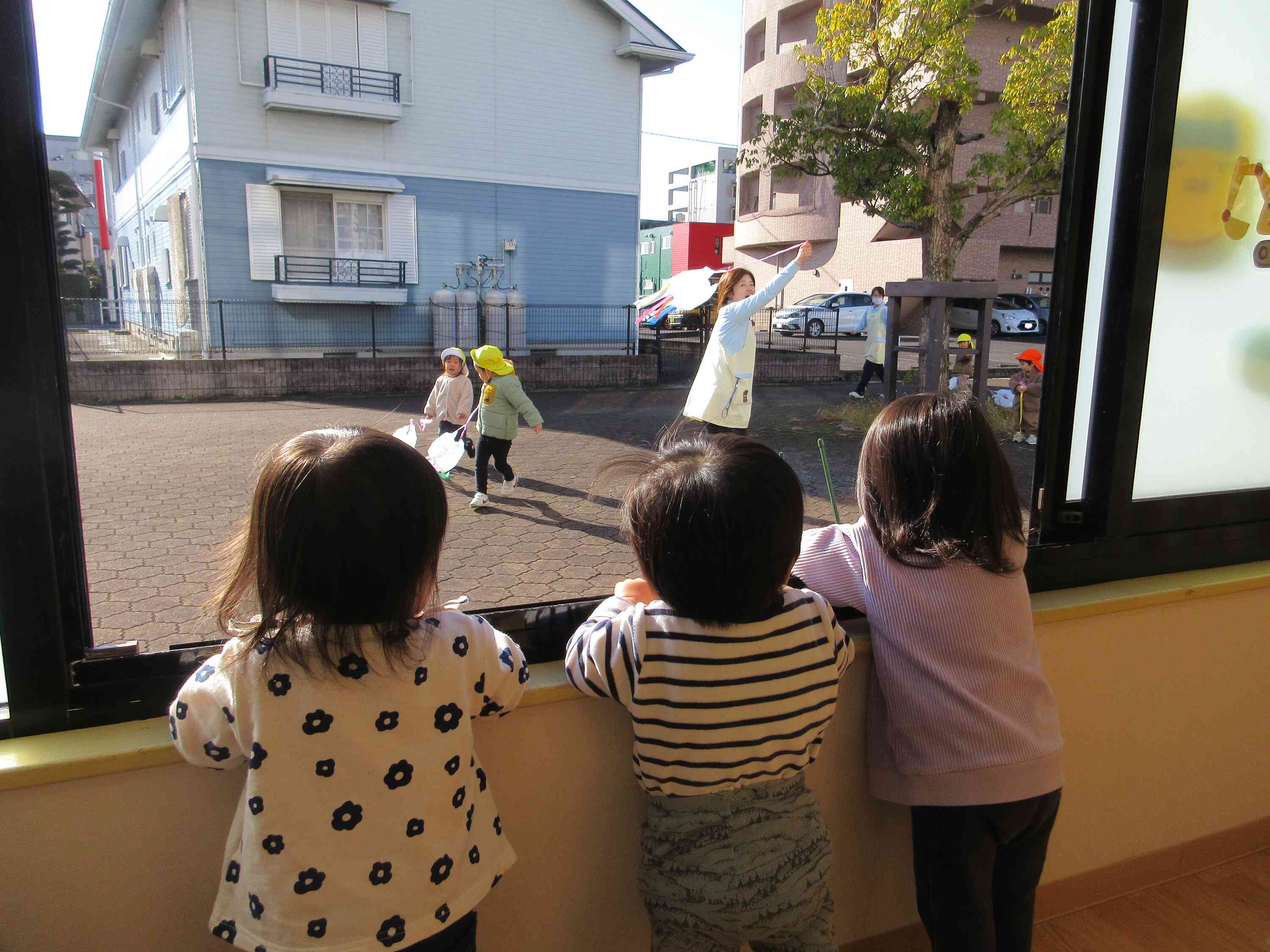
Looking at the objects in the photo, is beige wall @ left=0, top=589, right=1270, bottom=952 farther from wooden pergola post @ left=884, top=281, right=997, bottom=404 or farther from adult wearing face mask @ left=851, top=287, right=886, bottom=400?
adult wearing face mask @ left=851, top=287, right=886, bottom=400

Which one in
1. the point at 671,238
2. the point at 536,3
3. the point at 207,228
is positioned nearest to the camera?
the point at 207,228

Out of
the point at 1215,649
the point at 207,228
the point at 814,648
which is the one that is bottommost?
the point at 1215,649

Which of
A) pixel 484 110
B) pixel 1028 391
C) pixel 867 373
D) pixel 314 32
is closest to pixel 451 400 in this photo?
pixel 1028 391

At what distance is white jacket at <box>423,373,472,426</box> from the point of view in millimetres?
5742

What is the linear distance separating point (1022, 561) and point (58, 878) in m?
1.39

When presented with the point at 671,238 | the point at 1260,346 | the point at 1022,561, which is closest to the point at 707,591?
the point at 1022,561

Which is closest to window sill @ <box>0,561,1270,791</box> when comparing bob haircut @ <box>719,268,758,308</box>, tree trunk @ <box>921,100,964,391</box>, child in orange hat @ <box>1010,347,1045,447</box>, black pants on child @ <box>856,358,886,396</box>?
bob haircut @ <box>719,268,758,308</box>

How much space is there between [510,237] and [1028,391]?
8.01 metres

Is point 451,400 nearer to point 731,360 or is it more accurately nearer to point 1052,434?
point 731,360

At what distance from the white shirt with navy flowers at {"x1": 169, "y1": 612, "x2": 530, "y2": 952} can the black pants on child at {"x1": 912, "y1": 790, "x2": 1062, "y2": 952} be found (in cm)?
78

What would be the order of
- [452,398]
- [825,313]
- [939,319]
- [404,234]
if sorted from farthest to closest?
1. [825,313]
2. [404,234]
3. [939,319]
4. [452,398]

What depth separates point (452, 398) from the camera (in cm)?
575

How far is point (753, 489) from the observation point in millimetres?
1124

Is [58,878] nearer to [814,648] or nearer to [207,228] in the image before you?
[814,648]
